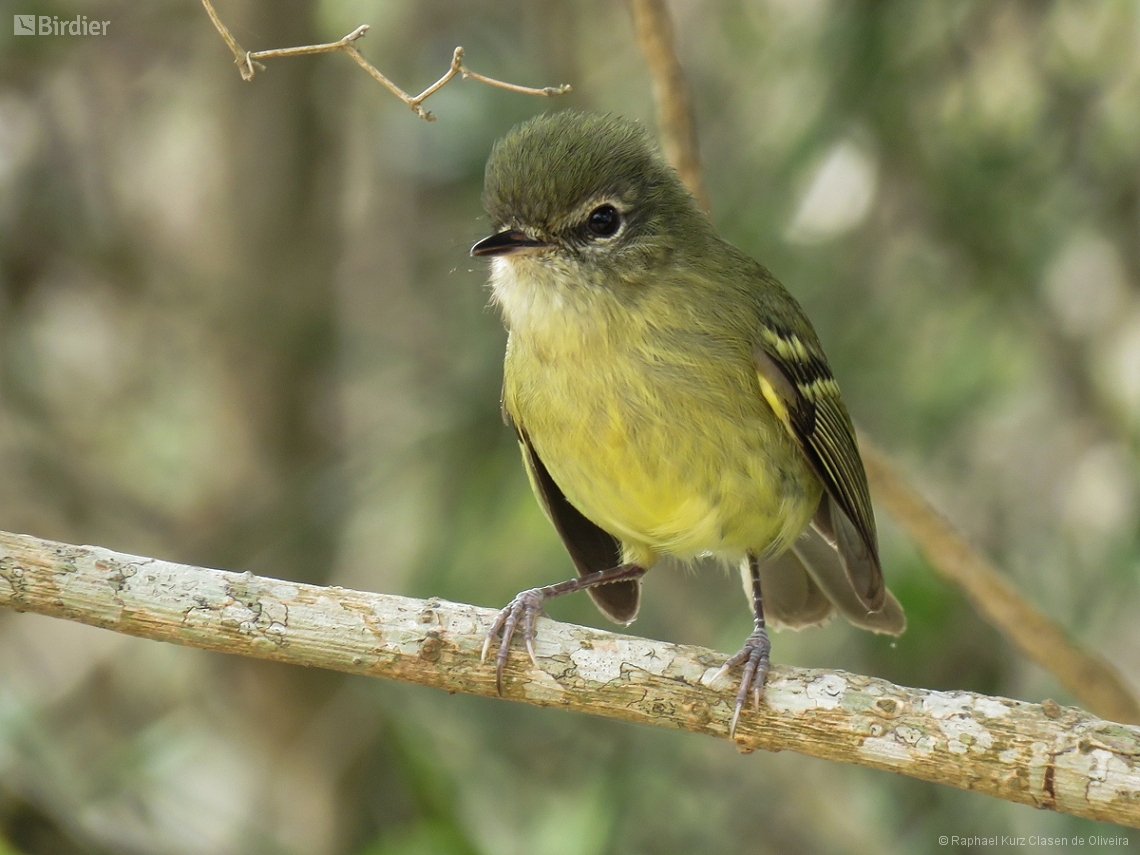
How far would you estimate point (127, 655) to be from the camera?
623cm

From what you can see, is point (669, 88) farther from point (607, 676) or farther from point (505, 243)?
point (607, 676)

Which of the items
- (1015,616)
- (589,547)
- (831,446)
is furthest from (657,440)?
(1015,616)

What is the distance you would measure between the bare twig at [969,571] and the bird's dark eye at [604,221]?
50 cm

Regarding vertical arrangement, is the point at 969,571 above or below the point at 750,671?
above

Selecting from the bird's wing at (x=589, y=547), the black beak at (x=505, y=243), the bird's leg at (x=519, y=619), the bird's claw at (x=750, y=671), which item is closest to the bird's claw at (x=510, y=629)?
the bird's leg at (x=519, y=619)

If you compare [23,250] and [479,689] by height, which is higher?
[23,250]

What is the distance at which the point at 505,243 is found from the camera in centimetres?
375

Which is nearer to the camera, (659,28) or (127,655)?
(659,28)

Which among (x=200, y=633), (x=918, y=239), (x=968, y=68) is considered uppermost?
(x=968, y=68)

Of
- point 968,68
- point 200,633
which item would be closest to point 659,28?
point 968,68

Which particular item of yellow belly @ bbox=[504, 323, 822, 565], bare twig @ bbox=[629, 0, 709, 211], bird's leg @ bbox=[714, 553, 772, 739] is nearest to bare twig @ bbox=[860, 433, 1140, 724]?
yellow belly @ bbox=[504, 323, 822, 565]

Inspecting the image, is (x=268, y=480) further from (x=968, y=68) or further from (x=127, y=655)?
(x=968, y=68)

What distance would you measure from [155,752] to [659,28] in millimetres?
3092

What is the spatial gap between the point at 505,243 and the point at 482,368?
1824 millimetres
